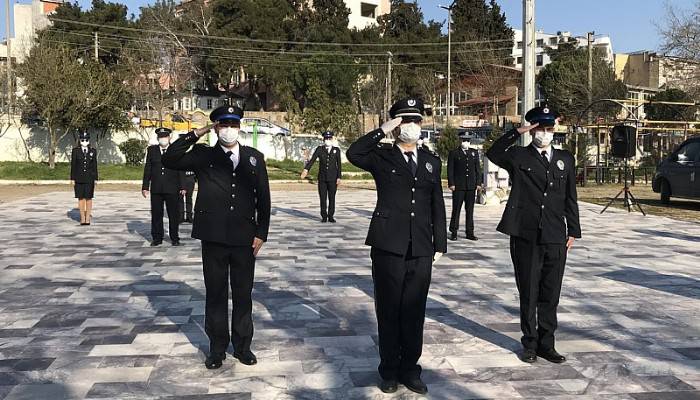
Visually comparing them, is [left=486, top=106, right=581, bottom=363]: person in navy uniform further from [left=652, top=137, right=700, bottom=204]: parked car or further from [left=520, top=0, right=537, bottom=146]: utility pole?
[left=652, top=137, right=700, bottom=204]: parked car

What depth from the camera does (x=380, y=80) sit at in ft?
156

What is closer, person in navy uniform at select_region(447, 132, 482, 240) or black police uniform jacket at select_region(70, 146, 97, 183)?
person in navy uniform at select_region(447, 132, 482, 240)

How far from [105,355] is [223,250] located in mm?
1260

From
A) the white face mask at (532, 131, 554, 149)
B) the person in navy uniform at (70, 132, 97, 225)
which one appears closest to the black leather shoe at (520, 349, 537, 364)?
the white face mask at (532, 131, 554, 149)

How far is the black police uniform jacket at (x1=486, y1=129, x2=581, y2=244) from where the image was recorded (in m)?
4.73

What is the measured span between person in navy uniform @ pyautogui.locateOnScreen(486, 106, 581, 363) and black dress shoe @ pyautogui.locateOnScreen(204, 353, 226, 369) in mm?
2192

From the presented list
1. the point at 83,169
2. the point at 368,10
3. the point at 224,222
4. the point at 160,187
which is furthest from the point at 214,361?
the point at 368,10

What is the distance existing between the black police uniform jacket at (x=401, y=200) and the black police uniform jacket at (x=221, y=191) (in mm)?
861

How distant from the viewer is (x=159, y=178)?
32.9 feet

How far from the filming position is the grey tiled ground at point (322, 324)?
427 centimetres

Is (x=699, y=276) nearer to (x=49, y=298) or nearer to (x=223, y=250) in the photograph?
(x=223, y=250)

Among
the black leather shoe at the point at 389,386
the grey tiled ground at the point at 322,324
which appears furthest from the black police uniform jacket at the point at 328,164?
the black leather shoe at the point at 389,386

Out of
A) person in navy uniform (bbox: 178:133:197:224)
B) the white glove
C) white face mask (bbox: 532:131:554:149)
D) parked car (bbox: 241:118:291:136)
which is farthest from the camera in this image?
parked car (bbox: 241:118:291:136)

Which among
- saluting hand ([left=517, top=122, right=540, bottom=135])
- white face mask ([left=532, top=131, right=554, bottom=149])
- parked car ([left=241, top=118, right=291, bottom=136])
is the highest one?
parked car ([left=241, top=118, right=291, bottom=136])
